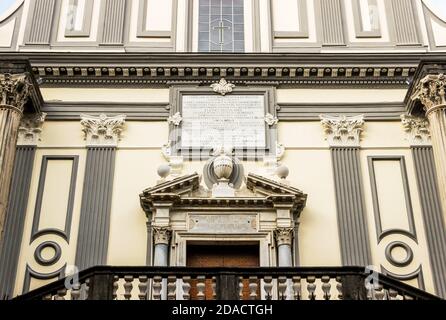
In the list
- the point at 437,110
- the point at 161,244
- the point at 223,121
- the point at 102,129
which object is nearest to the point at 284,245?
the point at 161,244

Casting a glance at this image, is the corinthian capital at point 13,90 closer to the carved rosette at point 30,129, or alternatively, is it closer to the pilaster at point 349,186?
the carved rosette at point 30,129

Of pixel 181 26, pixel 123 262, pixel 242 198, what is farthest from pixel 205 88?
pixel 123 262

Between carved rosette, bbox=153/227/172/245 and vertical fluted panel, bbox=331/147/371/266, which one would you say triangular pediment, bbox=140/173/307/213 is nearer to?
carved rosette, bbox=153/227/172/245

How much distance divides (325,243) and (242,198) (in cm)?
209

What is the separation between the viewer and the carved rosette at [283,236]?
15711 millimetres

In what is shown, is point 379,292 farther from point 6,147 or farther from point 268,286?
point 6,147

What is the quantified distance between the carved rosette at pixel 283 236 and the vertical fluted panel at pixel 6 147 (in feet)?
19.1

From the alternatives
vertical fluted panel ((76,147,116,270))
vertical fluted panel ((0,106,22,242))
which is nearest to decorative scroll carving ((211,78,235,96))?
vertical fluted panel ((76,147,116,270))

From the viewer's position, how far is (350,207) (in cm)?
1636

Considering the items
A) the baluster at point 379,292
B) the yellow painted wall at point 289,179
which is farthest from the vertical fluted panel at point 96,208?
the baluster at point 379,292

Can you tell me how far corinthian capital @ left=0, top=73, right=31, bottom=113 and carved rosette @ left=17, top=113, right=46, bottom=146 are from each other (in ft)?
3.69

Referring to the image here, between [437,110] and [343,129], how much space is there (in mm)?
2281

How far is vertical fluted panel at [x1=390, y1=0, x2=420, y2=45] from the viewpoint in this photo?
61.9 feet
